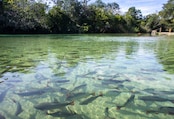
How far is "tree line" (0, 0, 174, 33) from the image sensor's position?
132 ft

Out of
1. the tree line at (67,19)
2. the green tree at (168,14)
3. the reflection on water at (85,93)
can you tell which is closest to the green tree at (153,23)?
the tree line at (67,19)

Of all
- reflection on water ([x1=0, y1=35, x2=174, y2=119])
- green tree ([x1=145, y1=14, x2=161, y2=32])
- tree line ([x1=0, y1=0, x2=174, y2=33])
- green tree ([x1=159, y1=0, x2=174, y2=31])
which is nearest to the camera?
reflection on water ([x1=0, y1=35, x2=174, y2=119])

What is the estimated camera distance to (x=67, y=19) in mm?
52250

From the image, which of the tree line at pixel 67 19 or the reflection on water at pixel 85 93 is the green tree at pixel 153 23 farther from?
the reflection on water at pixel 85 93

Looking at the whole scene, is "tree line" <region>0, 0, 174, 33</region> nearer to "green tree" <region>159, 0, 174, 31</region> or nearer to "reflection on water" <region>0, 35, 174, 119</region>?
"green tree" <region>159, 0, 174, 31</region>

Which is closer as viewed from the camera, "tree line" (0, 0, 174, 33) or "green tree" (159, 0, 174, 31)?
"tree line" (0, 0, 174, 33)

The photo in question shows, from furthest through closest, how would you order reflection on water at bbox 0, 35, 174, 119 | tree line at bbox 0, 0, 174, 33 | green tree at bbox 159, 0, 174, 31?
1. green tree at bbox 159, 0, 174, 31
2. tree line at bbox 0, 0, 174, 33
3. reflection on water at bbox 0, 35, 174, 119

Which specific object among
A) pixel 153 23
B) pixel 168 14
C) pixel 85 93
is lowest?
pixel 85 93

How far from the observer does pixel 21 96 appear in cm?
466

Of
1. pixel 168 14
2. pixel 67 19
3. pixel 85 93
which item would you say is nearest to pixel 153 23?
pixel 168 14

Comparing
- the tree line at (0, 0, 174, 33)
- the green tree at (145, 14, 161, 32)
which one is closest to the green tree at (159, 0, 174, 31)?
the tree line at (0, 0, 174, 33)

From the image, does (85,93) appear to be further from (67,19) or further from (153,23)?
(153,23)

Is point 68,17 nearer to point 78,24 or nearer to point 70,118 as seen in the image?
point 78,24

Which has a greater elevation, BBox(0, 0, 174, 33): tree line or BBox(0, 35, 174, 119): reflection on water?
BBox(0, 0, 174, 33): tree line
